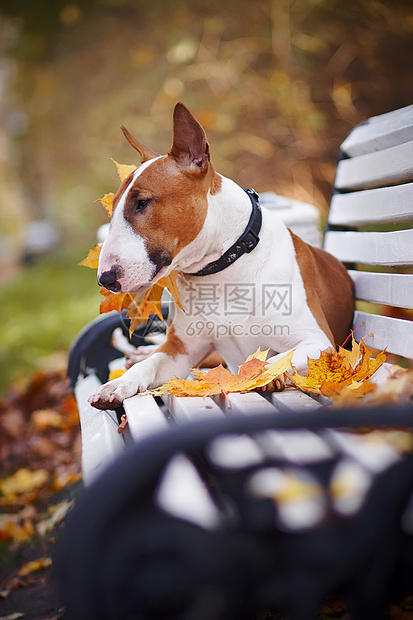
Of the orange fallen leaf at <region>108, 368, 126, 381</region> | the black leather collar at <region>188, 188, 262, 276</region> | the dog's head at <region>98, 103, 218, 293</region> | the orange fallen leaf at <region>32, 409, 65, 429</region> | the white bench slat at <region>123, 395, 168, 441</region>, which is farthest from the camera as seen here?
the orange fallen leaf at <region>32, 409, 65, 429</region>

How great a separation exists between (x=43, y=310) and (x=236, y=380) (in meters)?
5.56

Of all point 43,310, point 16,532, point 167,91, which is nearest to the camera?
point 16,532

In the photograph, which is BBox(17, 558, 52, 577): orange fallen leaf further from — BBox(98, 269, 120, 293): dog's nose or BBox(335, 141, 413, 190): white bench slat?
BBox(335, 141, 413, 190): white bench slat

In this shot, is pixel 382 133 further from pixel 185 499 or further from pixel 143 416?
pixel 185 499

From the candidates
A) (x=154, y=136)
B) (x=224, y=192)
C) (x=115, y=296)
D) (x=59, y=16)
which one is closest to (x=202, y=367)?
(x=115, y=296)

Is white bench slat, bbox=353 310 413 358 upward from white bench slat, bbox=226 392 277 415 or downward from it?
downward

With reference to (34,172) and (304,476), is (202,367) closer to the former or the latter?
(304,476)

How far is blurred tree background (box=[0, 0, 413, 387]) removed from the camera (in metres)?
5.52

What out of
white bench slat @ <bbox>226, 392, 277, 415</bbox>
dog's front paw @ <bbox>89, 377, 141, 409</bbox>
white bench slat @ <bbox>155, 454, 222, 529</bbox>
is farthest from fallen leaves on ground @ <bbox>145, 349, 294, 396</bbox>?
white bench slat @ <bbox>155, 454, 222, 529</bbox>

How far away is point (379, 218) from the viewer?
7.74 feet

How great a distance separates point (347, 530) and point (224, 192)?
1258 millimetres

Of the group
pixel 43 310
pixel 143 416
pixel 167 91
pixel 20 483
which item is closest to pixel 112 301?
pixel 143 416

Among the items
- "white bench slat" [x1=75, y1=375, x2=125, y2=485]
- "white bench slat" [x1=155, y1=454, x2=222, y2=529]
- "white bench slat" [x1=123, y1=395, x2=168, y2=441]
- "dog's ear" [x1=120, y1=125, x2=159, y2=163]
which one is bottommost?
"white bench slat" [x1=75, y1=375, x2=125, y2=485]

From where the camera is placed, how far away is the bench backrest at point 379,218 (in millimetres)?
2127
